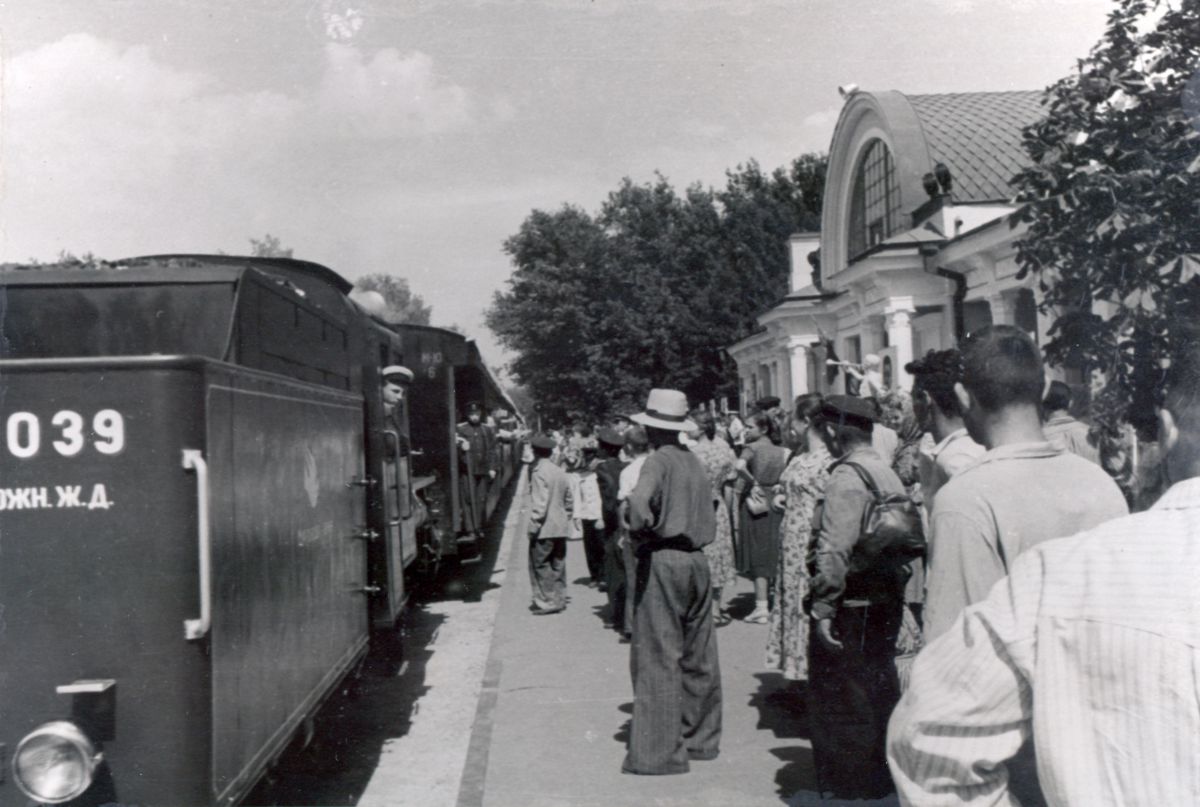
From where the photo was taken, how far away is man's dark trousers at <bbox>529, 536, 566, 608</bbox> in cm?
1145

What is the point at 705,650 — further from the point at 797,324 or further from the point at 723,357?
the point at 723,357

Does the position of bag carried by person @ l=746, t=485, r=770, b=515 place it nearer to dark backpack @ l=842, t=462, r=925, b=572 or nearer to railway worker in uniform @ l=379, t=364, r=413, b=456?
railway worker in uniform @ l=379, t=364, r=413, b=456

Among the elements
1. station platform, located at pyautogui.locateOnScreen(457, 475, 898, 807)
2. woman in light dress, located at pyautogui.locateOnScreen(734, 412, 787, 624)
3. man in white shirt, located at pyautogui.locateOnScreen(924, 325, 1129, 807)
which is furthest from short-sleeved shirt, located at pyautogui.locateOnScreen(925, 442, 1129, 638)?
woman in light dress, located at pyautogui.locateOnScreen(734, 412, 787, 624)

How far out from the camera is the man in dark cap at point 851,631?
495 centimetres

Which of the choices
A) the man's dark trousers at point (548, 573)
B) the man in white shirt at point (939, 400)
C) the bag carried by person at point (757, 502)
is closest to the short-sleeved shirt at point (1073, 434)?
the man in white shirt at point (939, 400)

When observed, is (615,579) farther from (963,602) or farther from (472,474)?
(963,602)

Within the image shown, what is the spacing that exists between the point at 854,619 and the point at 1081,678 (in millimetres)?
3642

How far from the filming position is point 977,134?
2484 centimetres

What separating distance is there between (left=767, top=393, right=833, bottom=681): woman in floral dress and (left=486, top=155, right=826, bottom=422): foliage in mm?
37443

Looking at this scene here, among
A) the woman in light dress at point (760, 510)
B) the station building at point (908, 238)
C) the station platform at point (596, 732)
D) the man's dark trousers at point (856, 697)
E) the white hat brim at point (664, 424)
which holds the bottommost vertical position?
the station platform at point (596, 732)

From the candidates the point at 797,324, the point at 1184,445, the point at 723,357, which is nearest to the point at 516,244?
the point at 723,357

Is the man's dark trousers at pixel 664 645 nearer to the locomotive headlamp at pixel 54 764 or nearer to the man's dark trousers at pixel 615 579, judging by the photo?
the locomotive headlamp at pixel 54 764

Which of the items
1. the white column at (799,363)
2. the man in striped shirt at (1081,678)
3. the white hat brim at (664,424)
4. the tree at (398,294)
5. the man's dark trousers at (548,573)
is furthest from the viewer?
the tree at (398,294)

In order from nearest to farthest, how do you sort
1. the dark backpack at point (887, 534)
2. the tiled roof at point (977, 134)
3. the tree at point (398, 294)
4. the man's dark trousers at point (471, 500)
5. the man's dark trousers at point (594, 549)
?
1. the dark backpack at point (887, 534)
2. the man's dark trousers at point (594, 549)
3. the man's dark trousers at point (471, 500)
4. the tiled roof at point (977, 134)
5. the tree at point (398, 294)
